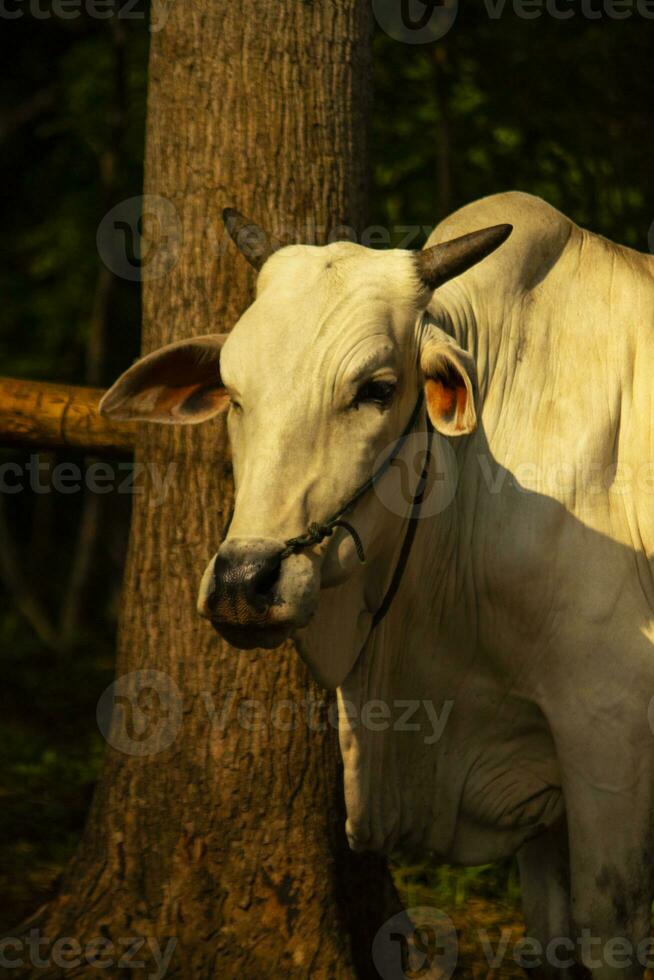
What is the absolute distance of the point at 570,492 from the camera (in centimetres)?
311

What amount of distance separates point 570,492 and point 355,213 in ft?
3.65

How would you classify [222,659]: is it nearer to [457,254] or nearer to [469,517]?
[469,517]

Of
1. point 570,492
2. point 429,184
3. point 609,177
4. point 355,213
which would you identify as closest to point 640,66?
point 609,177

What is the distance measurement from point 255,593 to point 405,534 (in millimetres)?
606

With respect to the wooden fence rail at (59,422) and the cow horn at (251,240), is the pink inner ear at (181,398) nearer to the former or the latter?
the cow horn at (251,240)

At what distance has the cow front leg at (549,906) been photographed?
356 centimetres

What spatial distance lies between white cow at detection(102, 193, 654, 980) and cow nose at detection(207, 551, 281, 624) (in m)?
0.02

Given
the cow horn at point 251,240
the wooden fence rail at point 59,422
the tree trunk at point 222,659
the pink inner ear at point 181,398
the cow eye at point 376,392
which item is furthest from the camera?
the wooden fence rail at point 59,422

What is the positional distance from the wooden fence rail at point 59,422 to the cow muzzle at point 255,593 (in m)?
1.30

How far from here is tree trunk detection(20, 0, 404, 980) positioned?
12.1 feet

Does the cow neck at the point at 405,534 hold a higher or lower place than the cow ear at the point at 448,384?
lower

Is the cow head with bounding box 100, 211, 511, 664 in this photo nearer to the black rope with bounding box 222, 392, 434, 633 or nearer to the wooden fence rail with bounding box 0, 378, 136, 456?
the black rope with bounding box 222, 392, 434, 633

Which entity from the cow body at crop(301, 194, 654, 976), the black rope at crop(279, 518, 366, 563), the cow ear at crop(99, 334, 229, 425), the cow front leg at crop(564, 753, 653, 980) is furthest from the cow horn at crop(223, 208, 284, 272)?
the cow front leg at crop(564, 753, 653, 980)

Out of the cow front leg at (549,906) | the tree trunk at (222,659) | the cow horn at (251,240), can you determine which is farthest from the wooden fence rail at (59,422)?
the cow front leg at (549,906)
